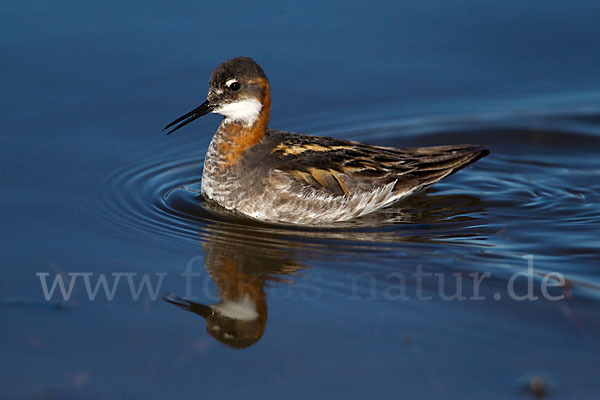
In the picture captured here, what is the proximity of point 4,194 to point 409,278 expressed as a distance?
4.18 m

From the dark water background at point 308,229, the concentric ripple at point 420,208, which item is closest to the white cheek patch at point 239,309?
the dark water background at point 308,229

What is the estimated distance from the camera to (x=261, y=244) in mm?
7746

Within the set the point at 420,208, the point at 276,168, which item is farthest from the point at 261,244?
the point at 420,208

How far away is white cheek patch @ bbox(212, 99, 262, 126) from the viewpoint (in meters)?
8.84

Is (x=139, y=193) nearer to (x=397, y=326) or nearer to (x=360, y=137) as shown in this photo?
(x=360, y=137)

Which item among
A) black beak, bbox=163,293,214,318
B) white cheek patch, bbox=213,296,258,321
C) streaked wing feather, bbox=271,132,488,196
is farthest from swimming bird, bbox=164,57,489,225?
black beak, bbox=163,293,214,318

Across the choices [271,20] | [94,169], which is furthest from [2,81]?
[271,20]

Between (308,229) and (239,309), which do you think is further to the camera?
(308,229)

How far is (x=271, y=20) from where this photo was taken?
11977 mm

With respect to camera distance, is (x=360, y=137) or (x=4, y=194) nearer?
(x=4, y=194)

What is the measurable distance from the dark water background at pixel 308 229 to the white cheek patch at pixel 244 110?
98 centimetres

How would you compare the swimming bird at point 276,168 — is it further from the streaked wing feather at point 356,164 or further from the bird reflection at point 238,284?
the bird reflection at point 238,284

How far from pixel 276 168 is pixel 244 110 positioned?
73 cm

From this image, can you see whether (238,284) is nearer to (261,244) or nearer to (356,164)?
(261,244)
